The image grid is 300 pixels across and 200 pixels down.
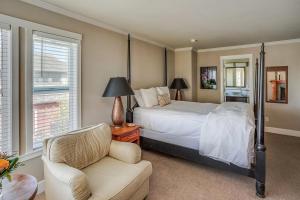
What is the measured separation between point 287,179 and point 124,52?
3.37m

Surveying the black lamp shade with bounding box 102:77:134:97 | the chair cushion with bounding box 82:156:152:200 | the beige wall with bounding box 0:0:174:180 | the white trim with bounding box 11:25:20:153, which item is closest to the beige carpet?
the chair cushion with bounding box 82:156:152:200

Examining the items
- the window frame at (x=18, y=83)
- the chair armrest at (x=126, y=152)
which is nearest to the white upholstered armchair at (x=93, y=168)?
the chair armrest at (x=126, y=152)

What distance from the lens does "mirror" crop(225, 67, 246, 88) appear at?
6559 mm

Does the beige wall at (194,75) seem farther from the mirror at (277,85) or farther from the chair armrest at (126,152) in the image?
the chair armrest at (126,152)

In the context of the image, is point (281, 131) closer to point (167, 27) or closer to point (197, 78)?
point (197, 78)

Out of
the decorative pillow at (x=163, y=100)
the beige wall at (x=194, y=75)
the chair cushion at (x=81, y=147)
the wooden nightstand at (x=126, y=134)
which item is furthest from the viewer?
the beige wall at (x=194, y=75)

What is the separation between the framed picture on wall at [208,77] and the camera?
549cm

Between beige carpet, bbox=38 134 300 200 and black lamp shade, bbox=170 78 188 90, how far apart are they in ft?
7.83

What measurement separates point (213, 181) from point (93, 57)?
263cm

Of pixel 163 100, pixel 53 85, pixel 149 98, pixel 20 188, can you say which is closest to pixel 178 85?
pixel 163 100

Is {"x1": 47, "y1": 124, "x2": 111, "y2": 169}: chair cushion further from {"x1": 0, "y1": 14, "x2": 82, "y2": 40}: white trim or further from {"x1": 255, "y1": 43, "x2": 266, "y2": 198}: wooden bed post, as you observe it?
{"x1": 255, "y1": 43, "x2": 266, "y2": 198}: wooden bed post

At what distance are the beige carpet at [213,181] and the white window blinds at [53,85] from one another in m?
0.91

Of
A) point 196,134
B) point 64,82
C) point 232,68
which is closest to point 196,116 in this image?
point 196,134

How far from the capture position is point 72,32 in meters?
2.64
